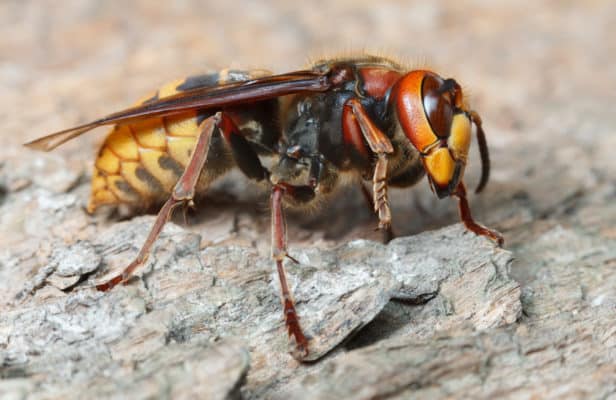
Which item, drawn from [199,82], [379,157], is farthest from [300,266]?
[199,82]

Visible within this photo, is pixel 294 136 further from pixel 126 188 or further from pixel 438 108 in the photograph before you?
pixel 126 188

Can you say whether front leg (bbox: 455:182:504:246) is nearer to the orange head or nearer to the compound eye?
the orange head

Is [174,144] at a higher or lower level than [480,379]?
higher

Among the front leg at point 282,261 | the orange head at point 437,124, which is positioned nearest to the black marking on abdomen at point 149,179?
the front leg at point 282,261

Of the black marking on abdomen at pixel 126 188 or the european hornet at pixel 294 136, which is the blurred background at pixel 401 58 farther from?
the black marking on abdomen at pixel 126 188

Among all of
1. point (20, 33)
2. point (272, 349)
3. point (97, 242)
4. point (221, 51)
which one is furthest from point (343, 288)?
point (20, 33)

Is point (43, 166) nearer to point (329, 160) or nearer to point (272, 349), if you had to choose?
point (329, 160)
